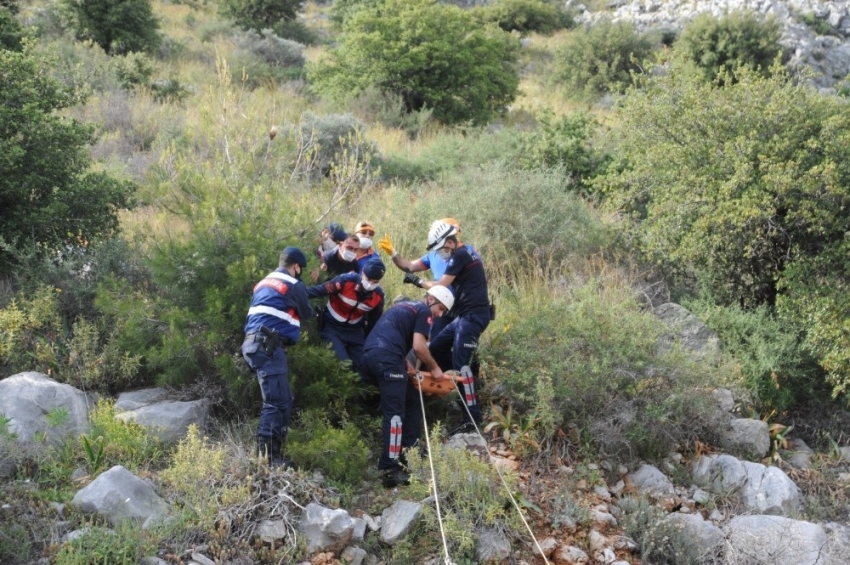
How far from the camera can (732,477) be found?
7492 mm

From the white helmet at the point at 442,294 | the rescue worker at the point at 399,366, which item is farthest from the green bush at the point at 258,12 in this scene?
the rescue worker at the point at 399,366

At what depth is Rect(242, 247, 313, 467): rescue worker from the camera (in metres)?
6.25

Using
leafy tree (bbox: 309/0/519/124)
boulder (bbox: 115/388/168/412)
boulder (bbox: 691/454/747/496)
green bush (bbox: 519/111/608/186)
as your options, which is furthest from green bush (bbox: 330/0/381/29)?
boulder (bbox: 691/454/747/496)

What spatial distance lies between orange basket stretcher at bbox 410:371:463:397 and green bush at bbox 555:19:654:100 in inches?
652

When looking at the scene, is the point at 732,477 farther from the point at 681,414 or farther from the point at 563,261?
the point at 563,261

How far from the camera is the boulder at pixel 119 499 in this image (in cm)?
546

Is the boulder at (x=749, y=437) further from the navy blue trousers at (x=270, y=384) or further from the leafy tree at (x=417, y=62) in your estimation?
the leafy tree at (x=417, y=62)

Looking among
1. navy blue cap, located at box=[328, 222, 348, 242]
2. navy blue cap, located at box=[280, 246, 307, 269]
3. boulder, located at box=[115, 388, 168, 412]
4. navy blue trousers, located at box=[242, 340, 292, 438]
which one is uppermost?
navy blue cap, located at box=[280, 246, 307, 269]

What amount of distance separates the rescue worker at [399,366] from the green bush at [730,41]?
18.5 meters

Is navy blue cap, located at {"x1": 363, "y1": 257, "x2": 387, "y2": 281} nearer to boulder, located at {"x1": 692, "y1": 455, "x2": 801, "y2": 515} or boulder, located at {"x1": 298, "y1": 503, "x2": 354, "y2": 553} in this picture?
boulder, located at {"x1": 298, "y1": 503, "x2": 354, "y2": 553}

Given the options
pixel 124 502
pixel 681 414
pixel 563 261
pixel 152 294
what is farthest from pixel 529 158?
pixel 124 502

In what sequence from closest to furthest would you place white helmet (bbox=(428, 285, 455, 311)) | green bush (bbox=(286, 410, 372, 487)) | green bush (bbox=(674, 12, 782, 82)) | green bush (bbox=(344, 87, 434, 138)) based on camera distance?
green bush (bbox=(286, 410, 372, 487)), white helmet (bbox=(428, 285, 455, 311)), green bush (bbox=(344, 87, 434, 138)), green bush (bbox=(674, 12, 782, 82))

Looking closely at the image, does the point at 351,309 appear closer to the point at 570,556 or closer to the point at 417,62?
the point at 570,556

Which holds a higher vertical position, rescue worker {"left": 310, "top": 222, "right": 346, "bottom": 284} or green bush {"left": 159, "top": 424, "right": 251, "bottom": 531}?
rescue worker {"left": 310, "top": 222, "right": 346, "bottom": 284}
